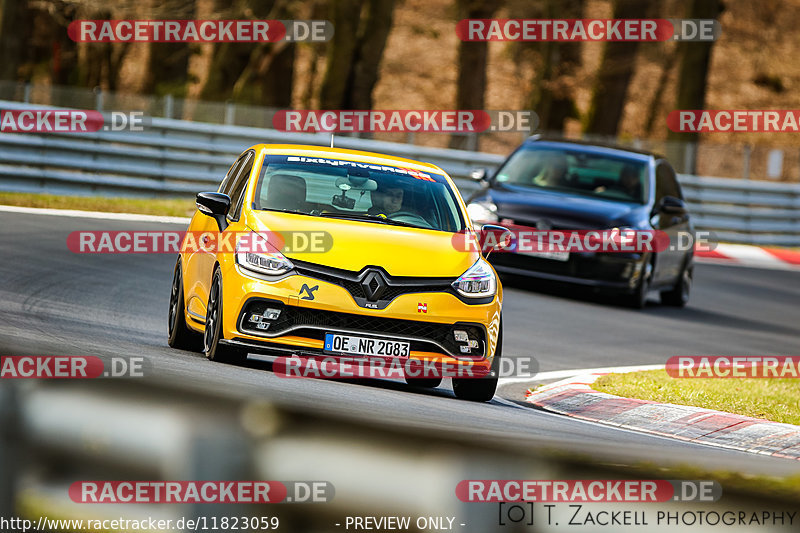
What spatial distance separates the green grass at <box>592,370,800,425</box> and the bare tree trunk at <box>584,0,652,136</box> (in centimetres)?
2665

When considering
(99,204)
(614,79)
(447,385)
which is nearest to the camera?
(447,385)

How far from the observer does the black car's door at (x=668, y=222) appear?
16.9 metres

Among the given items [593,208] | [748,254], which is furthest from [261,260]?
[748,254]

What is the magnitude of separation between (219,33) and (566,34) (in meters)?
10.6

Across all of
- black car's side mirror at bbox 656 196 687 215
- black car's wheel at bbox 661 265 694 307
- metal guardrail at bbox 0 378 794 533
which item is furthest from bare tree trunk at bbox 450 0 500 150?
metal guardrail at bbox 0 378 794 533

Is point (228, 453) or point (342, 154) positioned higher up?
point (342, 154)

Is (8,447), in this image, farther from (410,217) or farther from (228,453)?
(410,217)

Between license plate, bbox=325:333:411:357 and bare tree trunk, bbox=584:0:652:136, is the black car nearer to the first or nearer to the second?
license plate, bbox=325:333:411:357

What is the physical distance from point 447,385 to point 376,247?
211cm

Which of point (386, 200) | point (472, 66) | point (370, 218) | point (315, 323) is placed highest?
point (472, 66)

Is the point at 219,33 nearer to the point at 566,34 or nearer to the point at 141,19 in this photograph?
the point at 141,19

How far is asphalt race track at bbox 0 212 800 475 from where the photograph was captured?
3.71 metres

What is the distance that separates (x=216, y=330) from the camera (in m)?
8.56

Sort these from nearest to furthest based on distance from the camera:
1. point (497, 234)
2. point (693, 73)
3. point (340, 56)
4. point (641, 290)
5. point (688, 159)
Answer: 1. point (497, 234)
2. point (641, 290)
3. point (688, 159)
4. point (340, 56)
5. point (693, 73)
